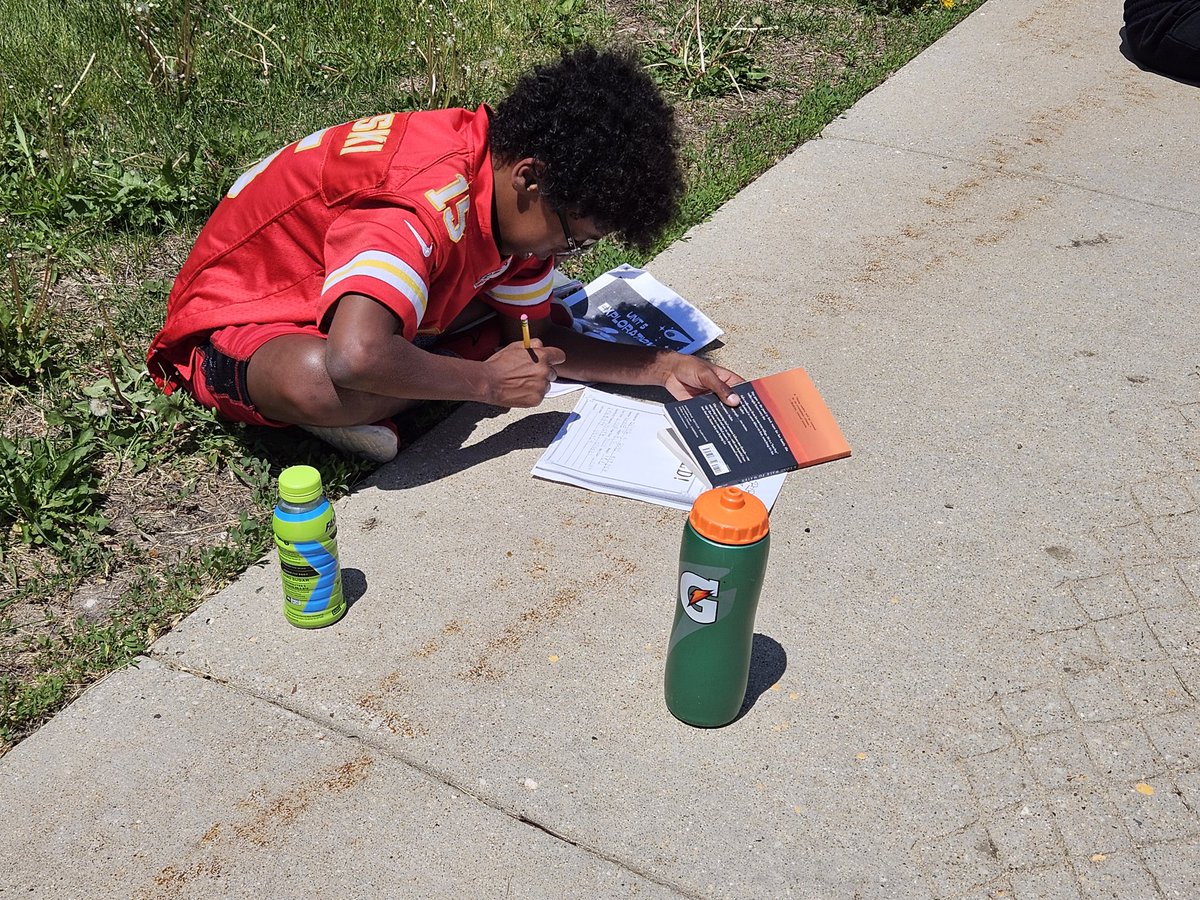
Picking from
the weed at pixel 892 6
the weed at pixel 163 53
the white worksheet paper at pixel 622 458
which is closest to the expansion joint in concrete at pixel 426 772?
the white worksheet paper at pixel 622 458

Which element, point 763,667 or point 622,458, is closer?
point 763,667

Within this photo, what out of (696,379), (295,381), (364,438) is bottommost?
(696,379)

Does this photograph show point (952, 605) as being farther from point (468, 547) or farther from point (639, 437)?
point (468, 547)

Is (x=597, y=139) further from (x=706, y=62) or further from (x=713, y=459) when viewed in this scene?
(x=706, y=62)

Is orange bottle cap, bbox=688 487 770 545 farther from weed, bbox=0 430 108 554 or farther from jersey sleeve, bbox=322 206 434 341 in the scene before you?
weed, bbox=0 430 108 554

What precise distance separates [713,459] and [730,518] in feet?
3.22

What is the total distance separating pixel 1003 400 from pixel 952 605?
2.88ft

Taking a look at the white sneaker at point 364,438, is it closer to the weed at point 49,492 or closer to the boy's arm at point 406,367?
the boy's arm at point 406,367

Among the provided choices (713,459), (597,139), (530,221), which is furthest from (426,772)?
(597,139)

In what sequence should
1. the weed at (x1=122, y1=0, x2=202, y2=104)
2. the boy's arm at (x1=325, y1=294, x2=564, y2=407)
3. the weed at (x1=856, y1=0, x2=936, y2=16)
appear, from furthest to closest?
the weed at (x1=856, y1=0, x2=936, y2=16), the weed at (x1=122, y1=0, x2=202, y2=104), the boy's arm at (x1=325, y1=294, x2=564, y2=407)

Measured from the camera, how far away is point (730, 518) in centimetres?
190

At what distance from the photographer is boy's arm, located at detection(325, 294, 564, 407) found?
7.88ft

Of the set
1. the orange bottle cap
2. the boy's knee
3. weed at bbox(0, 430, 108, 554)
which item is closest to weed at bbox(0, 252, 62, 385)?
weed at bbox(0, 430, 108, 554)

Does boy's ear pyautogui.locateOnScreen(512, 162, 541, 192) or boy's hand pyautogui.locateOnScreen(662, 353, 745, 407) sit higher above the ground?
boy's ear pyautogui.locateOnScreen(512, 162, 541, 192)
